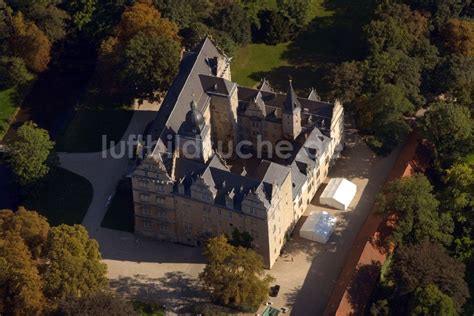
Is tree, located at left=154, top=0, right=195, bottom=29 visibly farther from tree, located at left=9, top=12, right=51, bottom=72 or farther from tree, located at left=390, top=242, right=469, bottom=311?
tree, located at left=390, top=242, right=469, bottom=311

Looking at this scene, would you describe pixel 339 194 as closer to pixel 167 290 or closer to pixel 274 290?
pixel 274 290

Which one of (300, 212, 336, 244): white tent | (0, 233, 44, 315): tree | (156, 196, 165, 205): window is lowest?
(0, 233, 44, 315): tree

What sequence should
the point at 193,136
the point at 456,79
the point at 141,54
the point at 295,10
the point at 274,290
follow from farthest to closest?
the point at 295,10, the point at 141,54, the point at 456,79, the point at 193,136, the point at 274,290

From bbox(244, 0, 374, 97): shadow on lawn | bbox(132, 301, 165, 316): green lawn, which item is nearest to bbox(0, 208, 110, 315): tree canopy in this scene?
bbox(132, 301, 165, 316): green lawn

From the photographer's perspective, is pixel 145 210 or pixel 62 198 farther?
pixel 62 198

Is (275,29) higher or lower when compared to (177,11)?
higher

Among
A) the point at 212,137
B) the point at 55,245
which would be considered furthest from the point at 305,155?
the point at 55,245

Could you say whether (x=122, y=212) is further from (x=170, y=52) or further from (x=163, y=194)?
(x=170, y=52)

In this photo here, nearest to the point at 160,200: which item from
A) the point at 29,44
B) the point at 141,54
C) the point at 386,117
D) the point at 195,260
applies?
the point at 195,260
